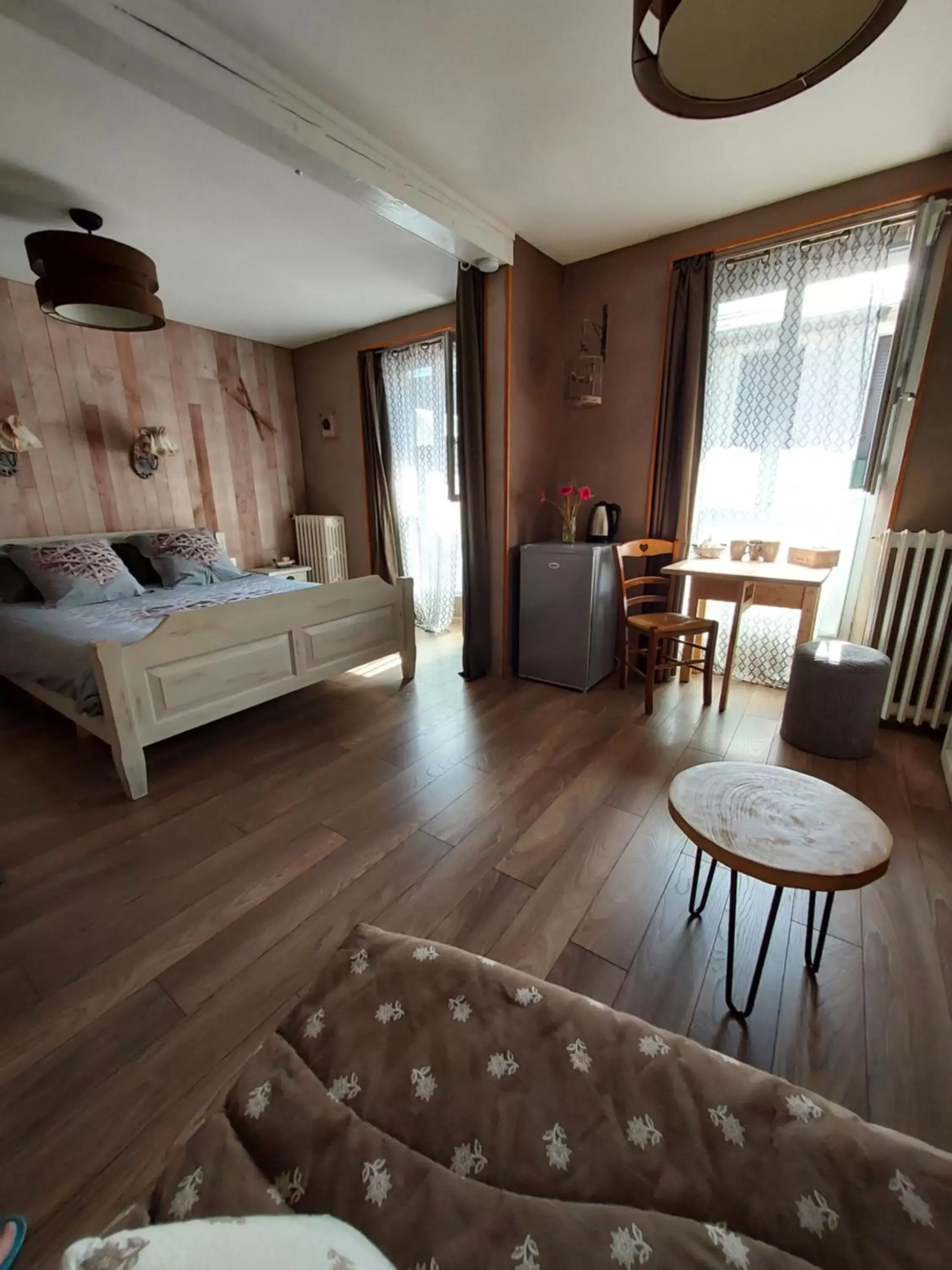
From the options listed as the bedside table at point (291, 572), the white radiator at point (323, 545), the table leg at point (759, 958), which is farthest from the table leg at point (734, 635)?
the white radiator at point (323, 545)

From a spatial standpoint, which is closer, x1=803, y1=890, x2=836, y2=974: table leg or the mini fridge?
x1=803, y1=890, x2=836, y2=974: table leg

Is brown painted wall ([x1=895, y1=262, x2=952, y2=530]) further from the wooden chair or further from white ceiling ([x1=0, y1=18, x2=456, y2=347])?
white ceiling ([x1=0, y1=18, x2=456, y2=347])

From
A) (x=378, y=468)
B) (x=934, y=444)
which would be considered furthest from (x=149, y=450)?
(x=934, y=444)

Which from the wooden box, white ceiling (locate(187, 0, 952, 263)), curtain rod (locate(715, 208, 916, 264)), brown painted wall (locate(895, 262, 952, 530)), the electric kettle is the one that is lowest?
the wooden box

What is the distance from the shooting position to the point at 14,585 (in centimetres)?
300

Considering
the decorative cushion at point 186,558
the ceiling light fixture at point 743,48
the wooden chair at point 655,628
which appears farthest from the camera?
the decorative cushion at point 186,558

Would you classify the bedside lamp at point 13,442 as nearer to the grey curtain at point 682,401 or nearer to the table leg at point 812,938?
the grey curtain at point 682,401

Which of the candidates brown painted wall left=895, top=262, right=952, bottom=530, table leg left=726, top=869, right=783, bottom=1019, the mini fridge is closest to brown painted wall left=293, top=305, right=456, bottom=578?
the mini fridge

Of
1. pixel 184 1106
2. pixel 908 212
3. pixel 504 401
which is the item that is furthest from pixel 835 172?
pixel 184 1106

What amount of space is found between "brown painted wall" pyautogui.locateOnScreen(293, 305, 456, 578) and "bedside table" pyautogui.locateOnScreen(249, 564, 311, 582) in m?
0.40

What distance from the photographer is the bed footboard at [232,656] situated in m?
1.98

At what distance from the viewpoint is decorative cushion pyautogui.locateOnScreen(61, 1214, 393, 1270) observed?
444mm

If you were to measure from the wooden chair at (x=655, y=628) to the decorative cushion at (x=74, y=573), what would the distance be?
297 centimetres

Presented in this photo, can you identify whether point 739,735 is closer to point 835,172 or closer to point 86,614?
point 835,172
